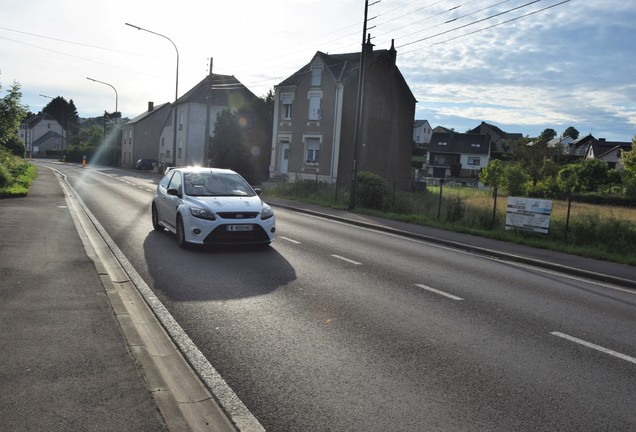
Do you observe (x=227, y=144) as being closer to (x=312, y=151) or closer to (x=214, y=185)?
(x=312, y=151)

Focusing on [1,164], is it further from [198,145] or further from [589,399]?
[198,145]

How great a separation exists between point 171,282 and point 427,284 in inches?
155

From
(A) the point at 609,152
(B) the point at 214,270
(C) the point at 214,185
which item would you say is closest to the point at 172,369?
(B) the point at 214,270

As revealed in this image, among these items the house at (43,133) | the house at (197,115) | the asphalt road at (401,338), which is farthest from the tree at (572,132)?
the asphalt road at (401,338)

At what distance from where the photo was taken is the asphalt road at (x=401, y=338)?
3.90 metres

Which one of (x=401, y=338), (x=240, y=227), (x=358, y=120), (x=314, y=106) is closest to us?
(x=401, y=338)

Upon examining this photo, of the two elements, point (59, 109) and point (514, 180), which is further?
point (59, 109)

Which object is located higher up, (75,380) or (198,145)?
(198,145)

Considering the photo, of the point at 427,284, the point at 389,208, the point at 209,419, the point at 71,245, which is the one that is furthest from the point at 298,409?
the point at 389,208

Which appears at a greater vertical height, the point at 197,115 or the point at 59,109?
the point at 59,109

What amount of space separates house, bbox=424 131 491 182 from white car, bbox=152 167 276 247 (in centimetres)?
9141

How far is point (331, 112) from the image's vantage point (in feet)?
125

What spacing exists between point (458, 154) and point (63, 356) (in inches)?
4028

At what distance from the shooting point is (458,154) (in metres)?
102
